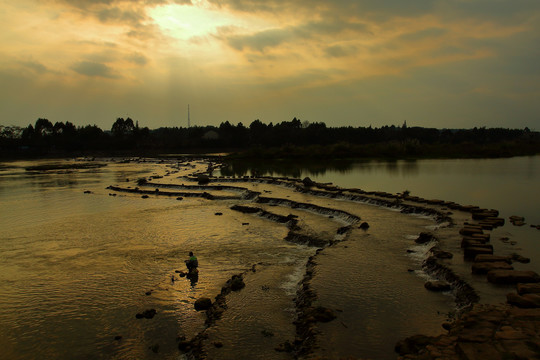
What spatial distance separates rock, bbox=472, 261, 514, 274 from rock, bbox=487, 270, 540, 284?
52 cm

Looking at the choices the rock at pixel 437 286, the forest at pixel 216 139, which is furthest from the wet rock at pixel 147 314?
the forest at pixel 216 139

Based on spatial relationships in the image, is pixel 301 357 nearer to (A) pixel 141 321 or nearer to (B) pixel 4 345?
(A) pixel 141 321

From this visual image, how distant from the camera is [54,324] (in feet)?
32.7

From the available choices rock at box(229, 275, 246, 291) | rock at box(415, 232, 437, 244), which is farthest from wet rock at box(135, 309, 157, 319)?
rock at box(415, 232, 437, 244)

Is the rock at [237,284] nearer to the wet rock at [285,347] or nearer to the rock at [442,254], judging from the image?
the wet rock at [285,347]

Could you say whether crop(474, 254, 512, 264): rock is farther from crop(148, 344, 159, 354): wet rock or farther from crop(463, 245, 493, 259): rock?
crop(148, 344, 159, 354): wet rock

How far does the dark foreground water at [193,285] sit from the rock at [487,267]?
157 centimetres

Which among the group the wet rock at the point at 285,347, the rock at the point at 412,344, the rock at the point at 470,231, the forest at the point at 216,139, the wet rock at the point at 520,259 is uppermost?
the forest at the point at 216,139

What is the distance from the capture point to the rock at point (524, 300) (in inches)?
346

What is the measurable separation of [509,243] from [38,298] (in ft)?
55.3

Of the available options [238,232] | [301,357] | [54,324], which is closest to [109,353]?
[54,324]

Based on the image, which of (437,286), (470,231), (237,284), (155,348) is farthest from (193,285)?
(470,231)

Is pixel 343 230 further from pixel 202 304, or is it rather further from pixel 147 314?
pixel 147 314

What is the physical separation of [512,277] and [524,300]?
1.84 metres
